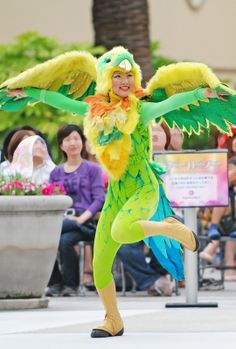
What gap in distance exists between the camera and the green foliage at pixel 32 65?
2206 centimetres

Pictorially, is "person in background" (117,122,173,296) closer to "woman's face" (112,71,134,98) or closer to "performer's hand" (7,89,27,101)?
"performer's hand" (7,89,27,101)

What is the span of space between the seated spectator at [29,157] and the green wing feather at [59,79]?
3461 mm

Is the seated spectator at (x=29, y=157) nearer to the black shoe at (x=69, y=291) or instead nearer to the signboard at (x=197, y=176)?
the black shoe at (x=69, y=291)

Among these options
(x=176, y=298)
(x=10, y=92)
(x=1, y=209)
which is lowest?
(x=176, y=298)

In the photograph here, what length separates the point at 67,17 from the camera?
30266 mm

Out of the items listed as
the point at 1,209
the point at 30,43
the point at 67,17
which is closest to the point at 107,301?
the point at 1,209

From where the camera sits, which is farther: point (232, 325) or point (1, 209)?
point (1, 209)

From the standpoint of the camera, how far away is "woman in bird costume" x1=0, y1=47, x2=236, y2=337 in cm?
961

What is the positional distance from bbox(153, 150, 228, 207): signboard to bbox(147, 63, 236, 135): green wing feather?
7.35 ft

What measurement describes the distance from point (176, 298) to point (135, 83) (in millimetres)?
4629

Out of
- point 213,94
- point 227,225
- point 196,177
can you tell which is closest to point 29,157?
point 196,177

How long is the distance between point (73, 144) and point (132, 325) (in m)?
4.71

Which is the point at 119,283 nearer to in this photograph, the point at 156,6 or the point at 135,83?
the point at 135,83

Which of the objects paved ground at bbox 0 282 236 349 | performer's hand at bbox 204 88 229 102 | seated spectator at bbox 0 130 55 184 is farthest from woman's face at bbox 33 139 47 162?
performer's hand at bbox 204 88 229 102
